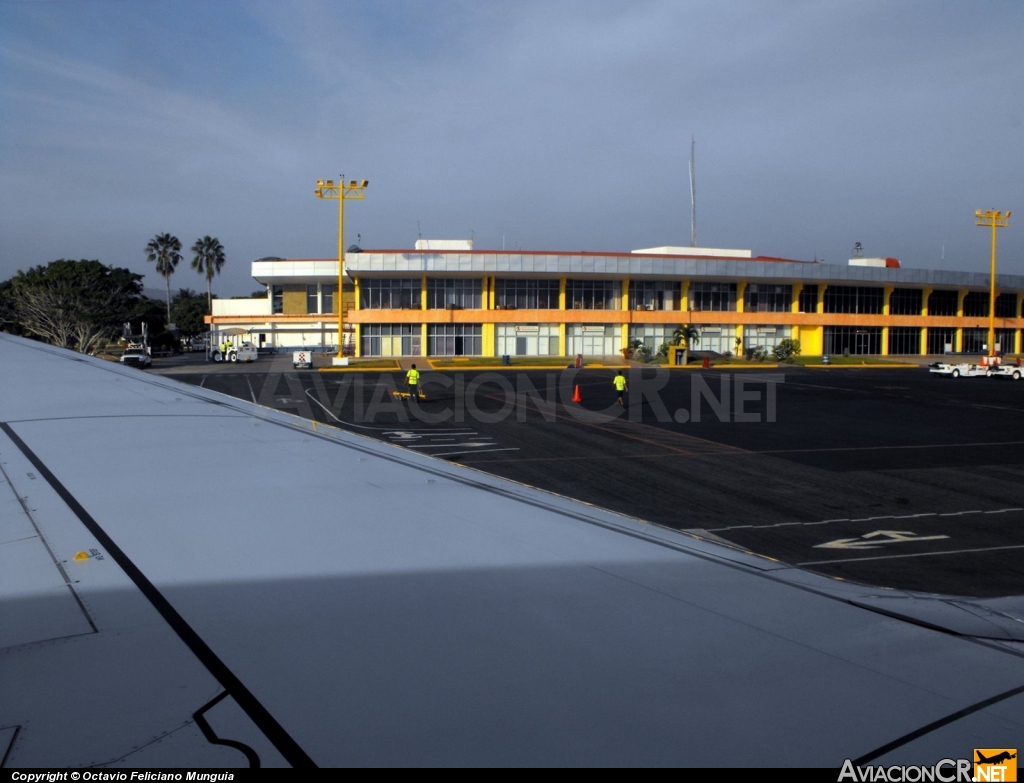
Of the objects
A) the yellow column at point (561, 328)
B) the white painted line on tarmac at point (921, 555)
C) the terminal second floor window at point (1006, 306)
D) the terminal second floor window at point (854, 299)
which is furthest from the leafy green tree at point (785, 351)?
the white painted line on tarmac at point (921, 555)

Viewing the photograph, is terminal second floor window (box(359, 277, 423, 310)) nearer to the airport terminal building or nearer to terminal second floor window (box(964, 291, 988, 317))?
the airport terminal building

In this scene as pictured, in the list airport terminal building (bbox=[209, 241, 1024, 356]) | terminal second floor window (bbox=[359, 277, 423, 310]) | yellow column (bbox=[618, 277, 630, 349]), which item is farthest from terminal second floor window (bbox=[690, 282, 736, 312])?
terminal second floor window (bbox=[359, 277, 423, 310])

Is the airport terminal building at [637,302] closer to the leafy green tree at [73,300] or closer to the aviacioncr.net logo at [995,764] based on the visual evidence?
the leafy green tree at [73,300]

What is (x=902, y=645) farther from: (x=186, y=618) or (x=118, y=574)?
(x=118, y=574)

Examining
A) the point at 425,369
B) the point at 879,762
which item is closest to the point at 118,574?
the point at 879,762

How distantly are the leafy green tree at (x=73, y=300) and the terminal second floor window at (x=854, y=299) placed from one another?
60516 millimetres

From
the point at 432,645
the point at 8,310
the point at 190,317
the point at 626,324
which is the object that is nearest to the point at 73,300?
the point at 8,310

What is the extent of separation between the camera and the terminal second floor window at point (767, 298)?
68562mm

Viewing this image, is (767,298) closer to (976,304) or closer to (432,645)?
(976,304)

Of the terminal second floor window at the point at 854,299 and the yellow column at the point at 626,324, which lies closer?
the yellow column at the point at 626,324

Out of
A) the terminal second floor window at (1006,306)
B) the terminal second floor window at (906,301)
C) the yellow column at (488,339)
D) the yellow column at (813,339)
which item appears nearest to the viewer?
the yellow column at (488,339)

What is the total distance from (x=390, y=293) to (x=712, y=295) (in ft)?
94.5

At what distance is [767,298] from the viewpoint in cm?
6900

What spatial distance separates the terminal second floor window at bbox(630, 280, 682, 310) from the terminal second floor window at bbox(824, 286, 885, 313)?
1513 cm
